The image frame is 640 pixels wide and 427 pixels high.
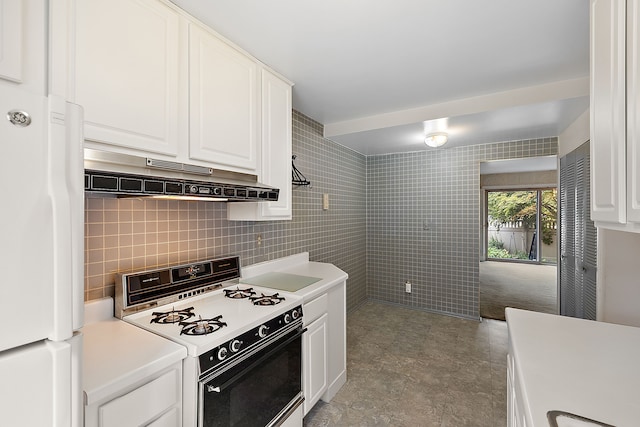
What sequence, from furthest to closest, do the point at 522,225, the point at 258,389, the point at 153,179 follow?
the point at 522,225, the point at 258,389, the point at 153,179

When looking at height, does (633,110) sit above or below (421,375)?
above

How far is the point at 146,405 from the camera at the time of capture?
97 cm

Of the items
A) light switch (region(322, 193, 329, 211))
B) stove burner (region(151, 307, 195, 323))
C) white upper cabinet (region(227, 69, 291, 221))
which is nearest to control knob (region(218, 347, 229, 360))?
stove burner (region(151, 307, 195, 323))

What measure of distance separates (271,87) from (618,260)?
8.71 ft

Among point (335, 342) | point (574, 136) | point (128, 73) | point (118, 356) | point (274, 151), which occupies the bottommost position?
point (335, 342)

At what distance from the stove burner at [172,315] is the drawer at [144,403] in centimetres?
33

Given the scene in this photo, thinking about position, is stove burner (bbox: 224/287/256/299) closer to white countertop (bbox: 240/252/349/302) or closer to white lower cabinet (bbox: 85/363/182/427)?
white countertop (bbox: 240/252/349/302)

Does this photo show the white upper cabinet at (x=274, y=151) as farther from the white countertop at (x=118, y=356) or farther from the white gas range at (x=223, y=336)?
the white countertop at (x=118, y=356)

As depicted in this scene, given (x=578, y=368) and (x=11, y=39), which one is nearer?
(x=11, y=39)

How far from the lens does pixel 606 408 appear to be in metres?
0.82

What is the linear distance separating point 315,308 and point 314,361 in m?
0.35

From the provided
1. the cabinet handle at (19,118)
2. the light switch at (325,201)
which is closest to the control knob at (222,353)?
the cabinet handle at (19,118)

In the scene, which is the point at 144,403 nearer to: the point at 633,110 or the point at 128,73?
the point at 128,73

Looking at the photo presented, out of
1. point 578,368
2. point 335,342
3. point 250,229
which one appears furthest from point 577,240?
point 250,229
